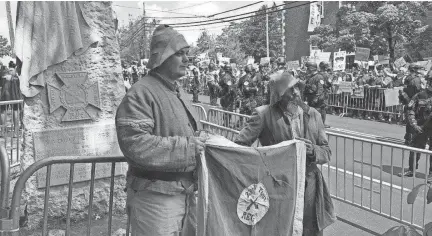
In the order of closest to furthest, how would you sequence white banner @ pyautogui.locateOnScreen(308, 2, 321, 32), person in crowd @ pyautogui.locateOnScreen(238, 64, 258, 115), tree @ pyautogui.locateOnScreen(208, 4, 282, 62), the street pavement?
the street pavement → person in crowd @ pyautogui.locateOnScreen(238, 64, 258, 115) → white banner @ pyautogui.locateOnScreen(308, 2, 321, 32) → tree @ pyautogui.locateOnScreen(208, 4, 282, 62)

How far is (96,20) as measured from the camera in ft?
17.5

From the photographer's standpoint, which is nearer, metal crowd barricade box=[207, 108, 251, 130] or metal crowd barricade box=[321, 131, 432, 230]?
metal crowd barricade box=[321, 131, 432, 230]

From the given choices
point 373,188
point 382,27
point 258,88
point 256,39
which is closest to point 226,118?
point 373,188

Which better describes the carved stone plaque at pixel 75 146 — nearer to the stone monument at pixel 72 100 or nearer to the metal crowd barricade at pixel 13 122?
the stone monument at pixel 72 100

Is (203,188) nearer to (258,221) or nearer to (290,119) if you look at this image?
(258,221)

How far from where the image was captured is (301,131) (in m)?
4.05

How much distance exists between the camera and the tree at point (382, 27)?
29719 millimetres

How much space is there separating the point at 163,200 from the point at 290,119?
1538mm

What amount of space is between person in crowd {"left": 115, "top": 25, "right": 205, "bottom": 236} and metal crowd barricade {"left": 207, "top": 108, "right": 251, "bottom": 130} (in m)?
4.87

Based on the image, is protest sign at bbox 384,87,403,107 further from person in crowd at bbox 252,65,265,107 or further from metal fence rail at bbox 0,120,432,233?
metal fence rail at bbox 0,120,432,233

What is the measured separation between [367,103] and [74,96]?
14415mm

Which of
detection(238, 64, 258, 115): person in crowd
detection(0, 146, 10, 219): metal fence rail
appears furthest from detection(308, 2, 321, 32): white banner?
detection(0, 146, 10, 219): metal fence rail

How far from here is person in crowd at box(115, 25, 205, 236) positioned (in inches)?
109

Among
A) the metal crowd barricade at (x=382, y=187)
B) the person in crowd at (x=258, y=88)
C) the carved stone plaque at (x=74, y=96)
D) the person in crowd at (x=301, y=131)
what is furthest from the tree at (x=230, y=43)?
the person in crowd at (x=301, y=131)
